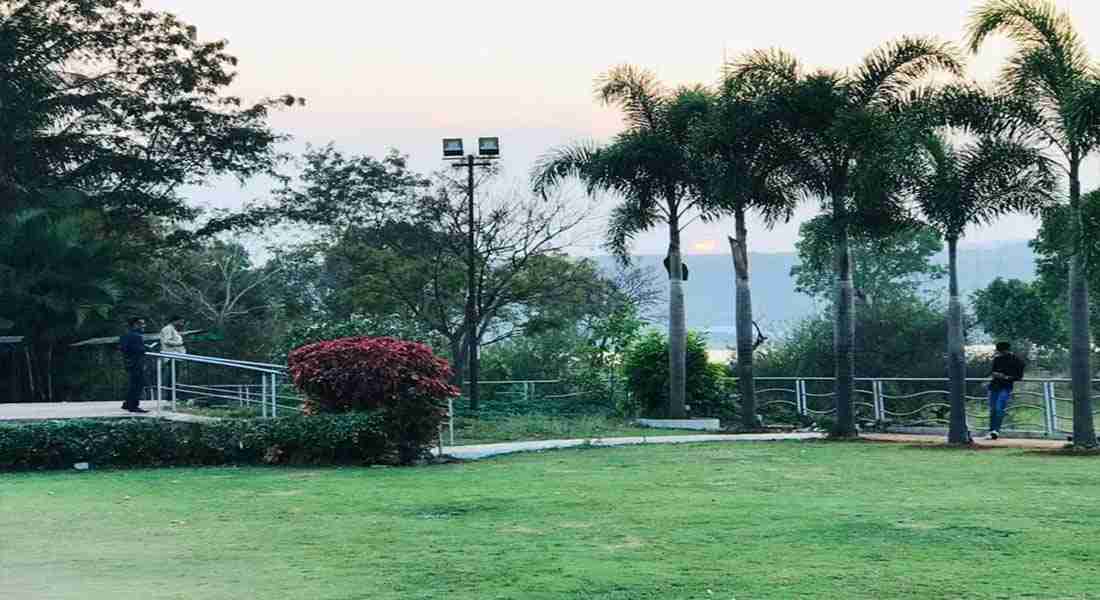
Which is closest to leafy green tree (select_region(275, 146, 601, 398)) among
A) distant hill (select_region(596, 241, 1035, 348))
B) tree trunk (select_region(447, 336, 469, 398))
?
tree trunk (select_region(447, 336, 469, 398))

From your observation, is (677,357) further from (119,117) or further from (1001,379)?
(119,117)

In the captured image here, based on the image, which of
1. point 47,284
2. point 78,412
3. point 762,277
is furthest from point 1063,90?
point 762,277

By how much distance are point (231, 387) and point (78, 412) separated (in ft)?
35.5

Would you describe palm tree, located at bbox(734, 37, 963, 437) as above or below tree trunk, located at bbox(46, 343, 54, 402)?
above

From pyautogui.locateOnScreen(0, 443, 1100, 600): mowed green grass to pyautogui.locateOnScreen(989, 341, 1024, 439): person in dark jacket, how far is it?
209 inches

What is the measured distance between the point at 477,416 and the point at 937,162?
1179 centimetres

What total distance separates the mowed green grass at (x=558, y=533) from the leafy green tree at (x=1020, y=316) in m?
35.7

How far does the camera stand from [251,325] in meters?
43.9

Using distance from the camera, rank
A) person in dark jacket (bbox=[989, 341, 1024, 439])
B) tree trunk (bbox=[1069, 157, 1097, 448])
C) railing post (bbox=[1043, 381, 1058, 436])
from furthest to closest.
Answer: railing post (bbox=[1043, 381, 1058, 436]), person in dark jacket (bbox=[989, 341, 1024, 439]), tree trunk (bbox=[1069, 157, 1097, 448])

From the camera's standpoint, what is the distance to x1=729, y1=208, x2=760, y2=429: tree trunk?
2844 cm

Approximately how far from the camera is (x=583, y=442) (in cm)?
2269

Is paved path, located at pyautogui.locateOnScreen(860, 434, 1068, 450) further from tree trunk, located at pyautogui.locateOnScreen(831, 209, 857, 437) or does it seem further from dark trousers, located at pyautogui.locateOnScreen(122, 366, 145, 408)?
dark trousers, located at pyautogui.locateOnScreen(122, 366, 145, 408)

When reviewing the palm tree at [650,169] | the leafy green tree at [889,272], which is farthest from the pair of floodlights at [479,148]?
the leafy green tree at [889,272]

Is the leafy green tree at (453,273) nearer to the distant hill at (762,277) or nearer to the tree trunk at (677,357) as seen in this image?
the tree trunk at (677,357)
